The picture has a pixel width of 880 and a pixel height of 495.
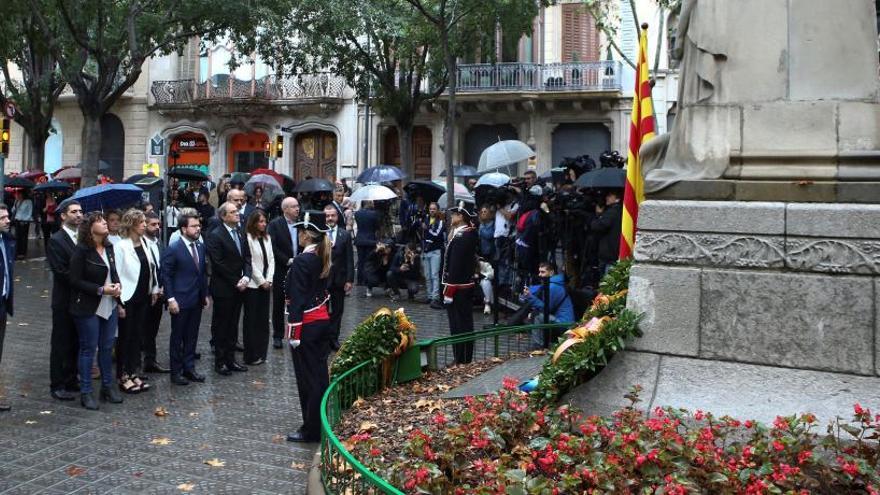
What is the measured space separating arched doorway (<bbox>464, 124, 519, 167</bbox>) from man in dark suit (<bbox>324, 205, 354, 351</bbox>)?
21.4 m

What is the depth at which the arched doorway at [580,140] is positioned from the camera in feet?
103

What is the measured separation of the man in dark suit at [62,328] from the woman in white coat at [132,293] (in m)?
0.47

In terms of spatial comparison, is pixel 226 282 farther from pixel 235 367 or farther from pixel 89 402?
pixel 89 402

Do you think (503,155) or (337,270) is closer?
(337,270)

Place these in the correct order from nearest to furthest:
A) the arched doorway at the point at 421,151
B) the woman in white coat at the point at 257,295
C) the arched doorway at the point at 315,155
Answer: the woman in white coat at the point at 257,295, the arched doorway at the point at 421,151, the arched doorway at the point at 315,155

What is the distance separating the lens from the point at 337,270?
10.7 m

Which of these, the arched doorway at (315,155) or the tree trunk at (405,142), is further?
the arched doorway at (315,155)

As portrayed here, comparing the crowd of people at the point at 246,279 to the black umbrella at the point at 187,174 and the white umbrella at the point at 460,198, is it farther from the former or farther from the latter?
the black umbrella at the point at 187,174

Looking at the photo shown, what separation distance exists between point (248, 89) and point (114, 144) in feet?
23.2

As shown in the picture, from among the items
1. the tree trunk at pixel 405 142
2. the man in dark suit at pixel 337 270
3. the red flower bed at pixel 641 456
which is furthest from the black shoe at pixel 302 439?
the tree trunk at pixel 405 142

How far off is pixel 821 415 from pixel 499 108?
2776 centimetres

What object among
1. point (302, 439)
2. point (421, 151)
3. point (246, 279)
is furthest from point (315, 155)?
point (302, 439)

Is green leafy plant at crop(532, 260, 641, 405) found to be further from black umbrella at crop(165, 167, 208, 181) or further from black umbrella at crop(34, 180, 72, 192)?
black umbrella at crop(34, 180, 72, 192)

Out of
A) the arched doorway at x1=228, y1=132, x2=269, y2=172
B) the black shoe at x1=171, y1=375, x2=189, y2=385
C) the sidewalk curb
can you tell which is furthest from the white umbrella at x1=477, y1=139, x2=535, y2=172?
the arched doorway at x1=228, y1=132, x2=269, y2=172
